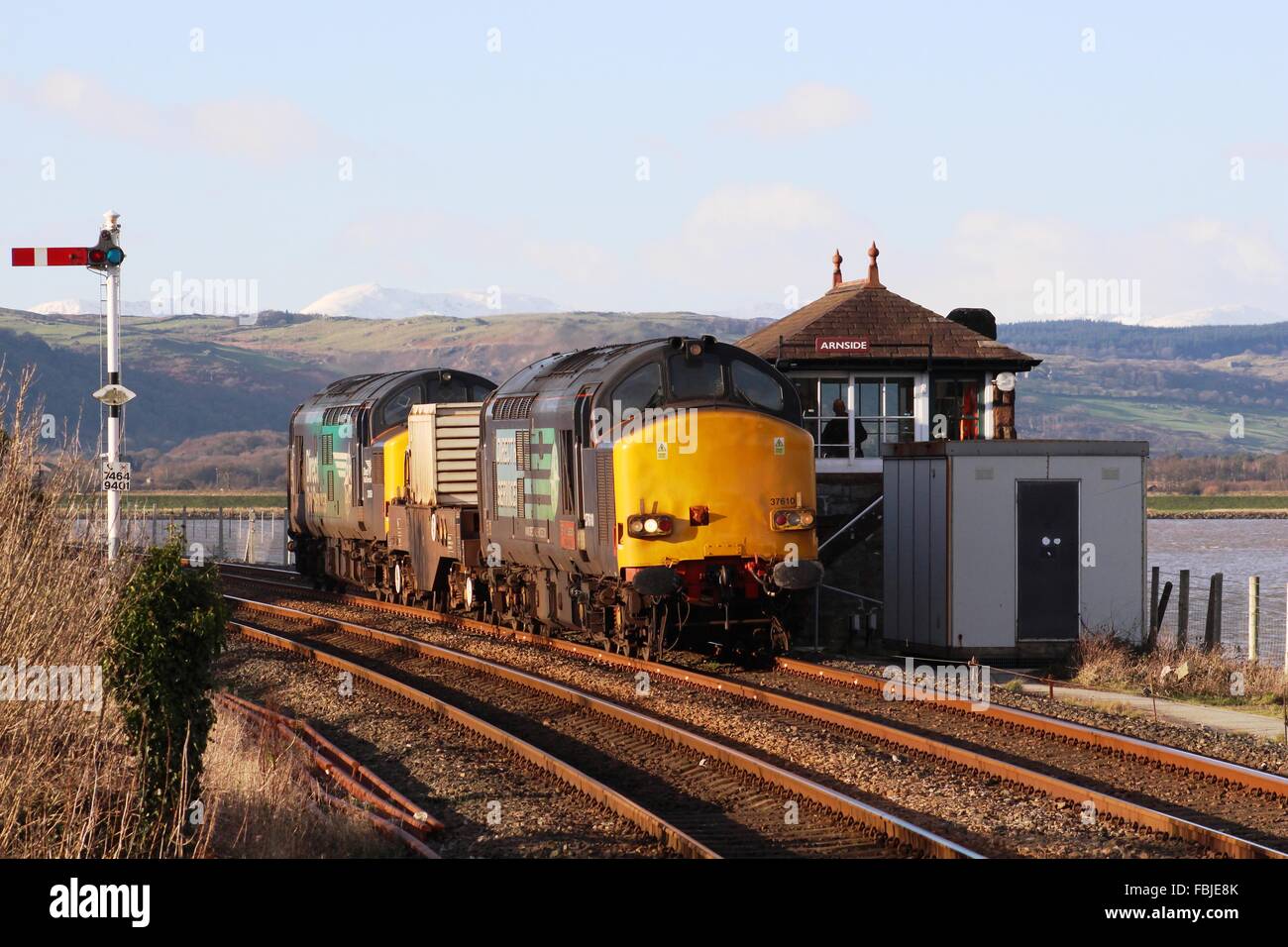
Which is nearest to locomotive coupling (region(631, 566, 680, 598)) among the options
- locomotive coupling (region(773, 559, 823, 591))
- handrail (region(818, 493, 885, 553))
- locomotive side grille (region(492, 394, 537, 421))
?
locomotive coupling (region(773, 559, 823, 591))

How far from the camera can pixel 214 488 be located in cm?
13400

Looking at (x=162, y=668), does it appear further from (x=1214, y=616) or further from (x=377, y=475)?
(x=377, y=475)

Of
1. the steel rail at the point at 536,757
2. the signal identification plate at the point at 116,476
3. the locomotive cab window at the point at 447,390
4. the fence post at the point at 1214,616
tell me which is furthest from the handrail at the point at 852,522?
the signal identification plate at the point at 116,476

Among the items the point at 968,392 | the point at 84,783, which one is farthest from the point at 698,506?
→ the point at 968,392

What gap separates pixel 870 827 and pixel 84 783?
17.8 ft

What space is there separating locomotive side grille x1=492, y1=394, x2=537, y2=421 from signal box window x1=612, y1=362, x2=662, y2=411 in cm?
335

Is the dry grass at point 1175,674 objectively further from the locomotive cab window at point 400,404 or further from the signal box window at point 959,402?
the locomotive cab window at point 400,404

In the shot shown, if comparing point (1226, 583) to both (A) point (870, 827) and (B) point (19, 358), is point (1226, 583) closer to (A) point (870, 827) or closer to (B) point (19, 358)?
(A) point (870, 827)

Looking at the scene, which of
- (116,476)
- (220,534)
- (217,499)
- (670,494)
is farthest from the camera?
(217,499)

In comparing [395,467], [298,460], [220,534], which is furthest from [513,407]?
[220,534]

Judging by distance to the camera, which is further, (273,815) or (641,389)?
(641,389)

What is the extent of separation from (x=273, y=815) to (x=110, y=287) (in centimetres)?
1337

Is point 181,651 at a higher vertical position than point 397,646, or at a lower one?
higher

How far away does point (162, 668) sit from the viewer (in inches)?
440
